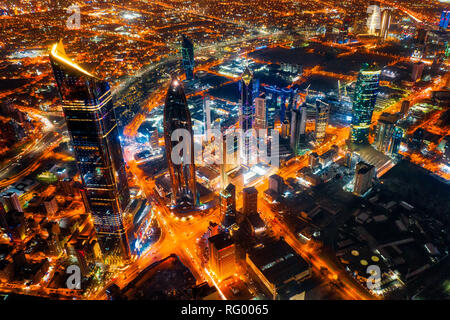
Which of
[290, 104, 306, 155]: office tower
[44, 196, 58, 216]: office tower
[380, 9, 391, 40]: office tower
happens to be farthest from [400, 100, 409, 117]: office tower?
[380, 9, 391, 40]: office tower

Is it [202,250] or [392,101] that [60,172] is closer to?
[202,250]

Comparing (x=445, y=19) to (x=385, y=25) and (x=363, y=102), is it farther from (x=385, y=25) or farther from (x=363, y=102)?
(x=363, y=102)

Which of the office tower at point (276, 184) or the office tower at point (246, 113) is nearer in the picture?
the office tower at point (276, 184)

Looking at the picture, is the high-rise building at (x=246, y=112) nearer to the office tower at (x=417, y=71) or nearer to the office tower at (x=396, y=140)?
the office tower at (x=396, y=140)

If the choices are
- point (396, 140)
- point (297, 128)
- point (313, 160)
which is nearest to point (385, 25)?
point (396, 140)

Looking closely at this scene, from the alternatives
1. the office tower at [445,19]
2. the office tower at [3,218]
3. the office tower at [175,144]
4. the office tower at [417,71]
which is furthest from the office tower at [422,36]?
the office tower at [3,218]

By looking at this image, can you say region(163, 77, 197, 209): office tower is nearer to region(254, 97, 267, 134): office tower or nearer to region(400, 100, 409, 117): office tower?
region(254, 97, 267, 134): office tower
